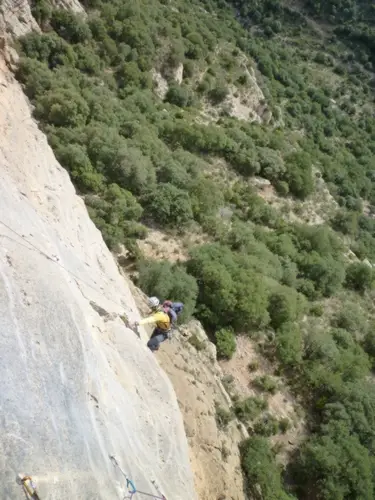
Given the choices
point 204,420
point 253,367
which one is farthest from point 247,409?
point 204,420

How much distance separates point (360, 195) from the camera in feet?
175

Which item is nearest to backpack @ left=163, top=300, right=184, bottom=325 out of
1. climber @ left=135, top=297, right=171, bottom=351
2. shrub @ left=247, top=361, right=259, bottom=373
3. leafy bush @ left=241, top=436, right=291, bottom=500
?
climber @ left=135, top=297, right=171, bottom=351

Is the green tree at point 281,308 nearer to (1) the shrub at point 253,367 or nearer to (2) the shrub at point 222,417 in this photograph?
(1) the shrub at point 253,367

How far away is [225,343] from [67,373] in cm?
1413

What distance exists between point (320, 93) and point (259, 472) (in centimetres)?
6051

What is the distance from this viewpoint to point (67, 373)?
849cm

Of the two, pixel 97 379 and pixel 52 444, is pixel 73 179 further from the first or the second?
pixel 52 444

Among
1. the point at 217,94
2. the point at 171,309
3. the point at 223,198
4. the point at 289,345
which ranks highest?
the point at 171,309

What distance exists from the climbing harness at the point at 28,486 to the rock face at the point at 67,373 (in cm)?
9

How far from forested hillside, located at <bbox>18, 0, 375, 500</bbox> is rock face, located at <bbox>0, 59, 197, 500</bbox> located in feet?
23.3

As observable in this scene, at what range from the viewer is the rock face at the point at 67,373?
7387mm

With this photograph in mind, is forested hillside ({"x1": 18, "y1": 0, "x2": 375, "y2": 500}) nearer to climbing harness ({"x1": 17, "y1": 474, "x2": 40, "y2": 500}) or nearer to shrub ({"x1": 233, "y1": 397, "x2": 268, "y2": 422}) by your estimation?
shrub ({"x1": 233, "y1": 397, "x2": 268, "y2": 422})

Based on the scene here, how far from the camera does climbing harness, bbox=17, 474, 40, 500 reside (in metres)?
6.72

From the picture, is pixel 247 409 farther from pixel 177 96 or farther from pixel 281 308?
pixel 177 96
